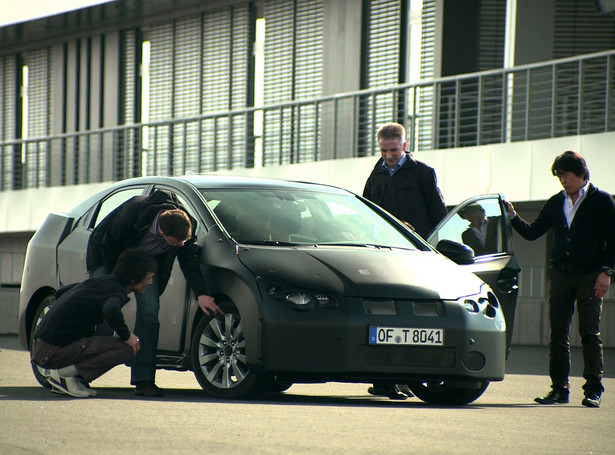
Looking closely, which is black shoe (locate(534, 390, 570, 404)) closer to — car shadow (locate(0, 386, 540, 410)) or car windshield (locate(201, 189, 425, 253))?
car shadow (locate(0, 386, 540, 410))

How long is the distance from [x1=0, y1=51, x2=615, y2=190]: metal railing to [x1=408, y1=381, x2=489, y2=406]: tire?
9106 mm

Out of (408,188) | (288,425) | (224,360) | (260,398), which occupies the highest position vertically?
(408,188)

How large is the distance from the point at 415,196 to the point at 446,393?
2038 millimetres

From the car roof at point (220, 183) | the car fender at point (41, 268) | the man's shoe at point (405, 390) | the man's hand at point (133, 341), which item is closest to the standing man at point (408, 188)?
the car roof at point (220, 183)

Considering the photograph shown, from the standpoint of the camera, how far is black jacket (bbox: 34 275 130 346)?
943 cm

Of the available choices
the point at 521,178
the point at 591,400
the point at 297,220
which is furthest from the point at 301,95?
the point at 591,400

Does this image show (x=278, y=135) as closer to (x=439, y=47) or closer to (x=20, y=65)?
(x=439, y=47)

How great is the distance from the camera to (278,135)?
2544 centimetres

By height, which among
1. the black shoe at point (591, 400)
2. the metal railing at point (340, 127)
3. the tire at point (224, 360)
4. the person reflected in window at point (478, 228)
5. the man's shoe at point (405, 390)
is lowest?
the man's shoe at point (405, 390)

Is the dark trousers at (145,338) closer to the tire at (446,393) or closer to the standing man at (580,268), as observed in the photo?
the tire at (446,393)

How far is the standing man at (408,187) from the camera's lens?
37.9ft

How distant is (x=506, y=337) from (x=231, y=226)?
2027mm

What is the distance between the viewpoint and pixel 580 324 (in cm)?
1051

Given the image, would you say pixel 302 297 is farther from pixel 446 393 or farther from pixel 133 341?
pixel 446 393
